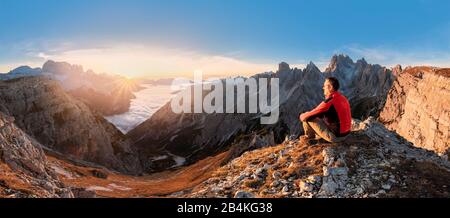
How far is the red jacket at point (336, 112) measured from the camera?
2239 centimetres

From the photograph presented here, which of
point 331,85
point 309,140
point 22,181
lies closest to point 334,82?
point 331,85

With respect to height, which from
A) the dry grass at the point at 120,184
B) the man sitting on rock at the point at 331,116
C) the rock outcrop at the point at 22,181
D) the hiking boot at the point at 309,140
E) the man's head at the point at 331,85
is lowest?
the dry grass at the point at 120,184

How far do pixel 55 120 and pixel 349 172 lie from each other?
423 feet

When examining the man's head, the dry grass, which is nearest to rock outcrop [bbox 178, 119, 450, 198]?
the man's head

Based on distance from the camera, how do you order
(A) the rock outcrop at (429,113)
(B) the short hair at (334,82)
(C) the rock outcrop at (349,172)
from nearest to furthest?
(C) the rock outcrop at (349,172), (B) the short hair at (334,82), (A) the rock outcrop at (429,113)

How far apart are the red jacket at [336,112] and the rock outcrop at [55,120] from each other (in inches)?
4434

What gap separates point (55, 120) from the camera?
13462 centimetres

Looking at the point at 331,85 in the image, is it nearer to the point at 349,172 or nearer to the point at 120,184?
the point at 349,172

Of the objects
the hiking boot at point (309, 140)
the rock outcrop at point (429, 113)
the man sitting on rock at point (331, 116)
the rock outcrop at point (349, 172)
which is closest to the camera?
the rock outcrop at point (349, 172)

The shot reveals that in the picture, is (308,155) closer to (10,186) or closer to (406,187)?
(406,187)

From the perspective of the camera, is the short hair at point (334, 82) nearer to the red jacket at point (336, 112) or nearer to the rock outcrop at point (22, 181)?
the red jacket at point (336, 112)

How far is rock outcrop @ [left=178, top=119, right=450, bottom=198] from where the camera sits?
1989 centimetres

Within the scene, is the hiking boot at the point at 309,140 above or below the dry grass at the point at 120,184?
above

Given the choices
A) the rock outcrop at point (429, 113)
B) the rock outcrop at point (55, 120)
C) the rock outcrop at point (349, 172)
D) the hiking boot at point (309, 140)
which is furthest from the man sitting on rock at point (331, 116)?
the rock outcrop at point (55, 120)
